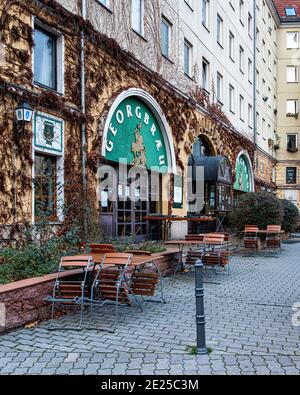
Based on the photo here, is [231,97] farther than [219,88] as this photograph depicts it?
Yes

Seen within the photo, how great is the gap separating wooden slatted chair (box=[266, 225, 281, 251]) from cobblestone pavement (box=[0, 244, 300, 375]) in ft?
29.8

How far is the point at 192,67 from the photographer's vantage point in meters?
19.5

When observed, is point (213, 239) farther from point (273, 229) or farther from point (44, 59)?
point (273, 229)

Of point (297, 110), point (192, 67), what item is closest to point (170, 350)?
point (192, 67)

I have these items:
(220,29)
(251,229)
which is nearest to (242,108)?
(220,29)

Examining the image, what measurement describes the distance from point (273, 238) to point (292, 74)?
99.6 ft

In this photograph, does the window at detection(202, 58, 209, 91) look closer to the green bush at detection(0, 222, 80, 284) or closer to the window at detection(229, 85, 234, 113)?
the window at detection(229, 85, 234, 113)

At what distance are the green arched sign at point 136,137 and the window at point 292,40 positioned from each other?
3214 cm

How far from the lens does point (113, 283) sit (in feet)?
22.0

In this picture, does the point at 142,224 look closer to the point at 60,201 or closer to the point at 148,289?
the point at 60,201

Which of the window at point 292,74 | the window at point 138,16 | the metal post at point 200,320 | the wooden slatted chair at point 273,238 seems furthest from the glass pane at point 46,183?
the window at point 292,74

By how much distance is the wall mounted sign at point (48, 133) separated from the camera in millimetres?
9664

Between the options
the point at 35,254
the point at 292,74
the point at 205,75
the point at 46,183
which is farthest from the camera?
the point at 292,74

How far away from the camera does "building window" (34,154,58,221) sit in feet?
31.0
